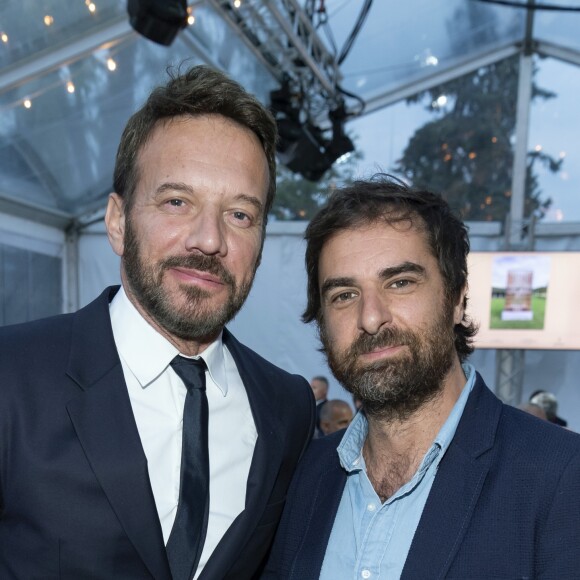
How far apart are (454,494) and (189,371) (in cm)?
68

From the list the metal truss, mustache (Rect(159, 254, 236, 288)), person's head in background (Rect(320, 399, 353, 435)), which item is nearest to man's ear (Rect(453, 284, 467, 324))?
mustache (Rect(159, 254, 236, 288))

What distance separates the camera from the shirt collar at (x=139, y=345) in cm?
166

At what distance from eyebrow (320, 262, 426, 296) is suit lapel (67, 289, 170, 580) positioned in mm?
578

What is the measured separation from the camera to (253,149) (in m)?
1.84

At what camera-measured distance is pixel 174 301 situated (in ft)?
5.41

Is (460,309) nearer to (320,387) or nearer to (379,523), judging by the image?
(379,523)

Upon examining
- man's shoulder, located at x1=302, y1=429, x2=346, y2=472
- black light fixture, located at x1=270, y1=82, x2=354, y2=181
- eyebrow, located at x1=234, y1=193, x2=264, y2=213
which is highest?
black light fixture, located at x1=270, y1=82, x2=354, y2=181

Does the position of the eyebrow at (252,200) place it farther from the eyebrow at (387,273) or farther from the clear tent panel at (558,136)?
the clear tent panel at (558,136)

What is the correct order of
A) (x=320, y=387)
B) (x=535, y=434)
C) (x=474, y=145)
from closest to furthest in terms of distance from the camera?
(x=535, y=434) → (x=320, y=387) → (x=474, y=145)

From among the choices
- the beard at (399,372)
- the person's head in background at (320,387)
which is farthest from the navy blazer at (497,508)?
the person's head in background at (320,387)

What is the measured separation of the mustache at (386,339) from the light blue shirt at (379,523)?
204 millimetres

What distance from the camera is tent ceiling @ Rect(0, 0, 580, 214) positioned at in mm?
5402

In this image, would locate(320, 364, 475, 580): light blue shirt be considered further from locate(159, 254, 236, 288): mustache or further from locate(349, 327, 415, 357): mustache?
locate(159, 254, 236, 288): mustache

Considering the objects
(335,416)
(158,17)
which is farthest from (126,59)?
(335,416)
